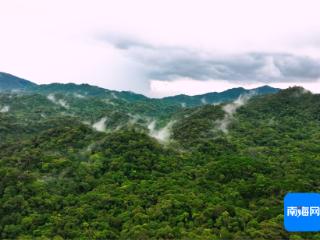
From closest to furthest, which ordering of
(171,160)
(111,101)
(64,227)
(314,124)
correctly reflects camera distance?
(64,227), (171,160), (314,124), (111,101)

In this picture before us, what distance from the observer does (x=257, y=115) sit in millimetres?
100312

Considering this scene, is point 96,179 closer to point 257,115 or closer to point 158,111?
point 257,115

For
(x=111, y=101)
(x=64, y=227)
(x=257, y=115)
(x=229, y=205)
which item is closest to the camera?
(x=64, y=227)

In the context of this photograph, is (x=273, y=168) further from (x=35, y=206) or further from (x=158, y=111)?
(x=158, y=111)

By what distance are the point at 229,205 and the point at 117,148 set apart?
21981 mm

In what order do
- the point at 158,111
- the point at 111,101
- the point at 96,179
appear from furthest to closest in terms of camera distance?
the point at 111,101 → the point at 158,111 → the point at 96,179

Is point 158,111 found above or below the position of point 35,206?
above

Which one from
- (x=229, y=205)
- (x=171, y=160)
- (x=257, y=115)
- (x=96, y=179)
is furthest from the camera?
(x=257, y=115)

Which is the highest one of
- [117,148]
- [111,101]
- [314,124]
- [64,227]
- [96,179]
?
[111,101]

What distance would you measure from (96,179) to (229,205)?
16602 millimetres

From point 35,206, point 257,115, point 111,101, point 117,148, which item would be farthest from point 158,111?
point 35,206

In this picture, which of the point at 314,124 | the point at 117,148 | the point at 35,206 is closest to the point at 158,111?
the point at 314,124

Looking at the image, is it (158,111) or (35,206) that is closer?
(35,206)

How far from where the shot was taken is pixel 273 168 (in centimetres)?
5206
